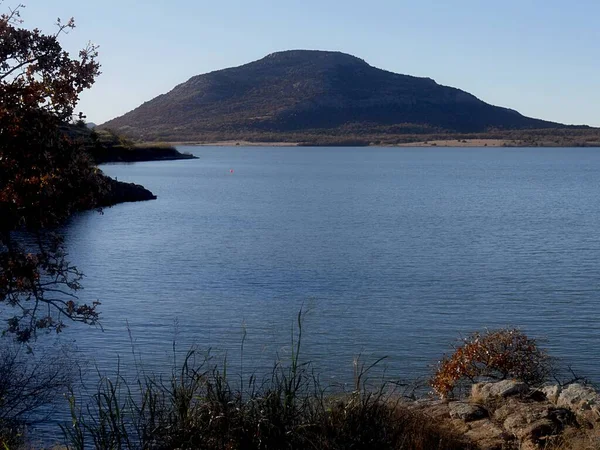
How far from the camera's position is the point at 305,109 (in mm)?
184625

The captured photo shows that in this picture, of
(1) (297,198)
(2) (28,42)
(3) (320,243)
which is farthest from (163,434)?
(1) (297,198)

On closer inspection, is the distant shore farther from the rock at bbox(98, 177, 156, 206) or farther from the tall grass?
the tall grass

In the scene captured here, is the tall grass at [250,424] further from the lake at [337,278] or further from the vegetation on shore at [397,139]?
the vegetation on shore at [397,139]

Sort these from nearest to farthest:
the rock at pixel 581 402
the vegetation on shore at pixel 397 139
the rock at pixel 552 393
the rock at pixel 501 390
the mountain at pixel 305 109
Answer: the rock at pixel 581 402 → the rock at pixel 552 393 → the rock at pixel 501 390 → the vegetation on shore at pixel 397 139 → the mountain at pixel 305 109

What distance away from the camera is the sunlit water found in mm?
16844

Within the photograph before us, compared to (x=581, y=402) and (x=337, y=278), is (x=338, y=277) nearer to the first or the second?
(x=337, y=278)

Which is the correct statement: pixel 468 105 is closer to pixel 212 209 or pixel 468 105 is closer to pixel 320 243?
pixel 212 209

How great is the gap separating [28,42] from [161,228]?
96.3 feet

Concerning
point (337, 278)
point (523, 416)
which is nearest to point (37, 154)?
point (523, 416)

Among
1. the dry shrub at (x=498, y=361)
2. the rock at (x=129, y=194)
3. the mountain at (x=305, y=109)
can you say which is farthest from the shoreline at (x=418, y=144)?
the dry shrub at (x=498, y=361)

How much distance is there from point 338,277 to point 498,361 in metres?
12.3

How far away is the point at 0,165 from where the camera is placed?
28.0 ft

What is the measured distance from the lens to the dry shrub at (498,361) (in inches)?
496

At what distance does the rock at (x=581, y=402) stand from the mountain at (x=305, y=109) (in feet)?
544
